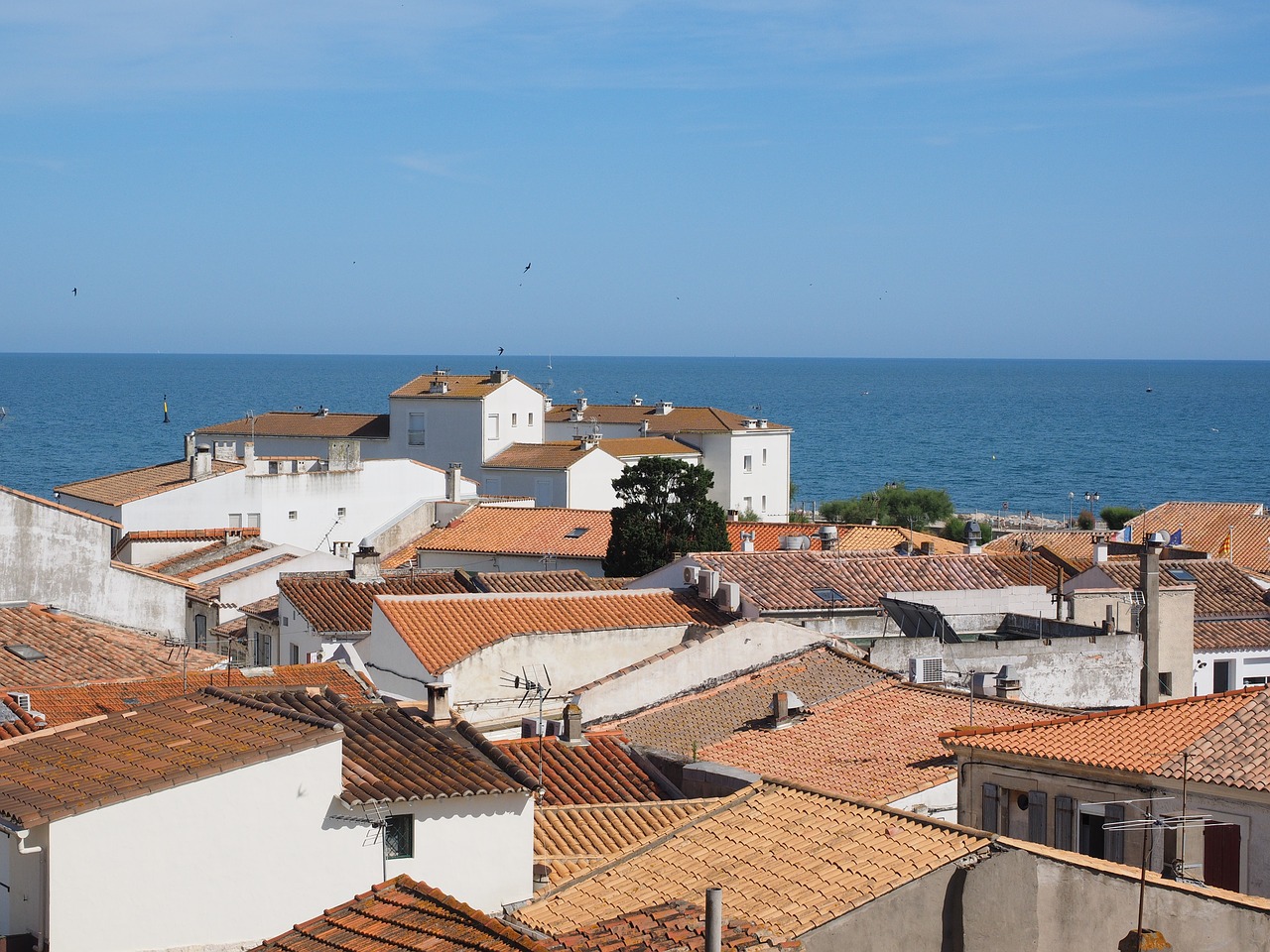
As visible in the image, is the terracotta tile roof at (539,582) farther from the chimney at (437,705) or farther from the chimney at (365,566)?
the chimney at (437,705)

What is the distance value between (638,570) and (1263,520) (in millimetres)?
22097

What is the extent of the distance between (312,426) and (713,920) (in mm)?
70571

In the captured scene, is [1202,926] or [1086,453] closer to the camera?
[1202,926]

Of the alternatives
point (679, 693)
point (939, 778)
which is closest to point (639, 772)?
point (939, 778)

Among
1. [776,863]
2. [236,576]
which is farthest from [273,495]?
[776,863]

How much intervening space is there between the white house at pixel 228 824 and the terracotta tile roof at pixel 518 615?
11739mm

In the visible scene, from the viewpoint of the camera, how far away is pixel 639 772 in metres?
17.7

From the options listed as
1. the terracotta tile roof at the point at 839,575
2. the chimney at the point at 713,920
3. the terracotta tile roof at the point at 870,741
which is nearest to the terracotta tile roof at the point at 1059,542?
the terracotta tile roof at the point at 839,575

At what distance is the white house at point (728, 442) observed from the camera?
256ft

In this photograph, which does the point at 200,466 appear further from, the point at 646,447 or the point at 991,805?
the point at 991,805

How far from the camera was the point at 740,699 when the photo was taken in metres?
21.7

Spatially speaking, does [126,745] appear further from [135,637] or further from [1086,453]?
[1086,453]

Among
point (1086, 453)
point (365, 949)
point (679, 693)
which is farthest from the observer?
point (1086, 453)

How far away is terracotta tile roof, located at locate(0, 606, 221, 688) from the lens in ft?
75.0
